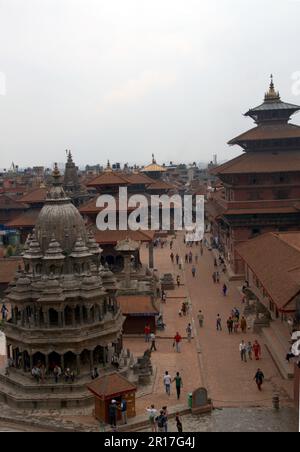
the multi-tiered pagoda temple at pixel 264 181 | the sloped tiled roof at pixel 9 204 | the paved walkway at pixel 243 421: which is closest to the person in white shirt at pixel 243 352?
the paved walkway at pixel 243 421

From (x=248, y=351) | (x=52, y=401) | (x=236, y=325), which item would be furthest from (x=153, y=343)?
(x=52, y=401)

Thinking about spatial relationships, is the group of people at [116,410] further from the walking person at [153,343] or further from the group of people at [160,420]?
the walking person at [153,343]

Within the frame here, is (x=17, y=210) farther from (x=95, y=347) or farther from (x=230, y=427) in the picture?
(x=230, y=427)

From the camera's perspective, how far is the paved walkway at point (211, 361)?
68.2ft

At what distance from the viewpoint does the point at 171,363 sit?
2462cm

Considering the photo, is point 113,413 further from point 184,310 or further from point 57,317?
point 184,310

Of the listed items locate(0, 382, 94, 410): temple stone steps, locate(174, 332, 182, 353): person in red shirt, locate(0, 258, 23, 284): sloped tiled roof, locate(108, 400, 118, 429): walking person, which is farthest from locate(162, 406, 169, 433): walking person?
locate(0, 258, 23, 284): sloped tiled roof

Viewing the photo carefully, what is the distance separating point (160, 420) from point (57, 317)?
6069mm

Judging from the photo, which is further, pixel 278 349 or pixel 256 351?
pixel 256 351

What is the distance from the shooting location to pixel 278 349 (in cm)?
2441

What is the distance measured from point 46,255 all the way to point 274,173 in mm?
23729

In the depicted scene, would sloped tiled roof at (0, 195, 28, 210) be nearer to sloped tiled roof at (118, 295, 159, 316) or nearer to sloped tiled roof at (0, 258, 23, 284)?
sloped tiled roof at (0, 258, 23, 284)

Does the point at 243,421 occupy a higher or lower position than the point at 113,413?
lower

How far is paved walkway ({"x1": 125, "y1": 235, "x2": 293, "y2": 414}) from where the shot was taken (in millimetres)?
20797
